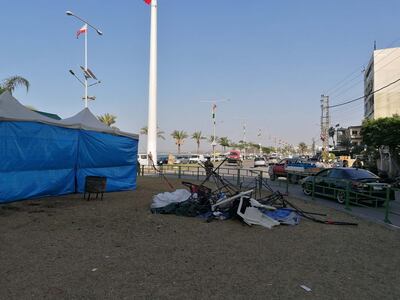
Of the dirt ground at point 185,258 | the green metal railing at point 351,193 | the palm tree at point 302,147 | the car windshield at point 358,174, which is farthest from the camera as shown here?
the palm tree at point 302,147

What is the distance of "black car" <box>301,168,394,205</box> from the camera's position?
1277cm

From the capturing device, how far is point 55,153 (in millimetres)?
12578

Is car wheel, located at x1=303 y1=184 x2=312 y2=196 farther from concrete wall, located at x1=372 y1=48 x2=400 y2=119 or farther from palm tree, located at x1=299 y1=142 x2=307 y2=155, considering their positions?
palm tree, located at x1=299 y1=142 x2=307 y2=155

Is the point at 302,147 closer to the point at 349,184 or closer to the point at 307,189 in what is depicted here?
the point at 307,189

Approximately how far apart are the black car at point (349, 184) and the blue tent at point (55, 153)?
805 cm

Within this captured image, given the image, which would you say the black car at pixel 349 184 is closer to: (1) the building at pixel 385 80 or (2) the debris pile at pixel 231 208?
(2) the debris pile at pixel 231 208

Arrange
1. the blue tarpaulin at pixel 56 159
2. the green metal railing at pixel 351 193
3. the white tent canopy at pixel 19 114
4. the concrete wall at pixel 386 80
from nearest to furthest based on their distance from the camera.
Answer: the blue tarpaulin at pixel 56 159 → the white tent canopy at pixel 19 114 → the green metal railing at pixel 351 193 → the concrete wall at pixel 386 80

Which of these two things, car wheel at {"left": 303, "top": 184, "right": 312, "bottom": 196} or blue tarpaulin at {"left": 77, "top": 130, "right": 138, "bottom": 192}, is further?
car wheel at {"left": 303, "top": 184, "right": 312, "bottom": 196}

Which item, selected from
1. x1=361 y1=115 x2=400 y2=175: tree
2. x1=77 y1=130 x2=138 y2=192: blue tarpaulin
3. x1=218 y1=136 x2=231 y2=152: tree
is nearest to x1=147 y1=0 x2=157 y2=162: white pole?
x1=77 y1=130 x2=138 y2=192: blue tarpaulin

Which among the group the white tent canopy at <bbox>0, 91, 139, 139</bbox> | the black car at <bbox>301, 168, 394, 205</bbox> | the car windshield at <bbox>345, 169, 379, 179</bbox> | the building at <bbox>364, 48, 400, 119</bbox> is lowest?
the black car at <bbox>301, 168, 394, 205</bbox>

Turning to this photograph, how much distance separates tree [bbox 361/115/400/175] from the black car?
19922mm

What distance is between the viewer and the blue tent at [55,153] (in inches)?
432

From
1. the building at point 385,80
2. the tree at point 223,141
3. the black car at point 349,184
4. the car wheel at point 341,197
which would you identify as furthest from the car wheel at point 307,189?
the tree at point 223,141

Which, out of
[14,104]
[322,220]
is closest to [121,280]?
[322,220]
